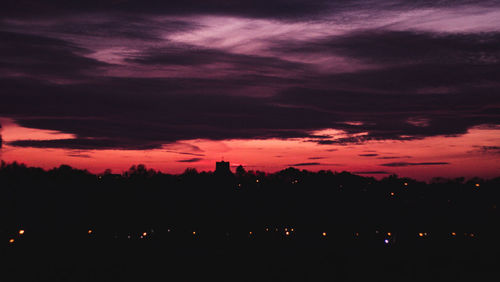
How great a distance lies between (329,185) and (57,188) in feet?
169

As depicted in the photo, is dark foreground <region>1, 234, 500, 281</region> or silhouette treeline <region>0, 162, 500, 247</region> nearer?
dark foreground <region>1, 234, 500, 281</region>

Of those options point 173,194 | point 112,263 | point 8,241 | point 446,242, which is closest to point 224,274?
point 112,263

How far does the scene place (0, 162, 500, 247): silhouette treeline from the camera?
7475 centimetres

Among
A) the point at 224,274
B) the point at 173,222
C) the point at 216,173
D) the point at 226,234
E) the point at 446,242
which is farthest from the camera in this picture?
the point at 216,173

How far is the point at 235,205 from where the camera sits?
96875 millimetres

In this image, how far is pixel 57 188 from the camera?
8319 cm

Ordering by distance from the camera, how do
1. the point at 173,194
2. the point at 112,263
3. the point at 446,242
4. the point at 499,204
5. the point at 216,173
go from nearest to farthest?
the point at 112,263, the point at 446,242, the point at 173,194, the point at 499,204, the point at 216,173

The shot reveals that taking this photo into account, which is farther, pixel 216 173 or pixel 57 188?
pixel 216 173

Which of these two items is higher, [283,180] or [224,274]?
[283,180]

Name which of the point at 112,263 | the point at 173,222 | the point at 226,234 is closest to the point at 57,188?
the point at 173,222

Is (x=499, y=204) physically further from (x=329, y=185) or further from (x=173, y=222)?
(x=173, y=222)

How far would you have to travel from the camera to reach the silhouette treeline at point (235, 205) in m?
74.8

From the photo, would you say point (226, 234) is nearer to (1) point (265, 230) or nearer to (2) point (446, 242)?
(1) point (265, 230)

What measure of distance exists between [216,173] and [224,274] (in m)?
79.2
